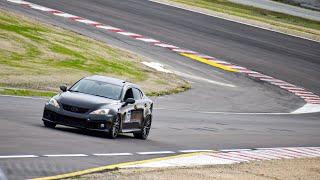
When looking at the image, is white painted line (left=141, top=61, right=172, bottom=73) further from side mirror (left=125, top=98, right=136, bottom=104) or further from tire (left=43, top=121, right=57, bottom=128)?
tire (left=43, top=121, right=57, bottom=128)

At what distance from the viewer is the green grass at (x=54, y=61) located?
106 feet

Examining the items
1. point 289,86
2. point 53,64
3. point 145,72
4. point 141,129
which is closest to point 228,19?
point 289,86

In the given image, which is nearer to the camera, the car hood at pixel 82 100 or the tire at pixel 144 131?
the car hood at pixel 82 100

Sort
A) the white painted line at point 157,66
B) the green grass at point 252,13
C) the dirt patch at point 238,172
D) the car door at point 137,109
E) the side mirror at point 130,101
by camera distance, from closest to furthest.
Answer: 1. the dirt patch at point 238,172
2. the side mirror at point 130,101
3. the car door at point 137,109
4. the white painted line at point 157,66
5. the green grass at point 252,13

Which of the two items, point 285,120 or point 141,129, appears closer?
point 141,129

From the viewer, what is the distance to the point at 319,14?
59688 millimetres

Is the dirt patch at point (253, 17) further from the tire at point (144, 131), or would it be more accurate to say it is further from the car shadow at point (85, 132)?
the car shadow at point (85, 132)

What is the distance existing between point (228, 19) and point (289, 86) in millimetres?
12795

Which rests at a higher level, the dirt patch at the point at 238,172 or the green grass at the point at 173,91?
the dirt patch at the point at 238,172

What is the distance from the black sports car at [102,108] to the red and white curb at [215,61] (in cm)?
1670

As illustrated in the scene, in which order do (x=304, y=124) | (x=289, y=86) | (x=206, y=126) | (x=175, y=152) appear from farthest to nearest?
(x=289, y=86)
(x=304, y=124)
(x=206, y=126)
(x=175, y=152)

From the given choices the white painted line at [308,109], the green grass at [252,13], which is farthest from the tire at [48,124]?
the green grass at [252,13]

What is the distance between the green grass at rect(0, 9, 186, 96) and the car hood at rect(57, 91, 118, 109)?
8701 mm

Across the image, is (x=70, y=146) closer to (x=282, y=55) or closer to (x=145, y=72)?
(x=145, y=72)
